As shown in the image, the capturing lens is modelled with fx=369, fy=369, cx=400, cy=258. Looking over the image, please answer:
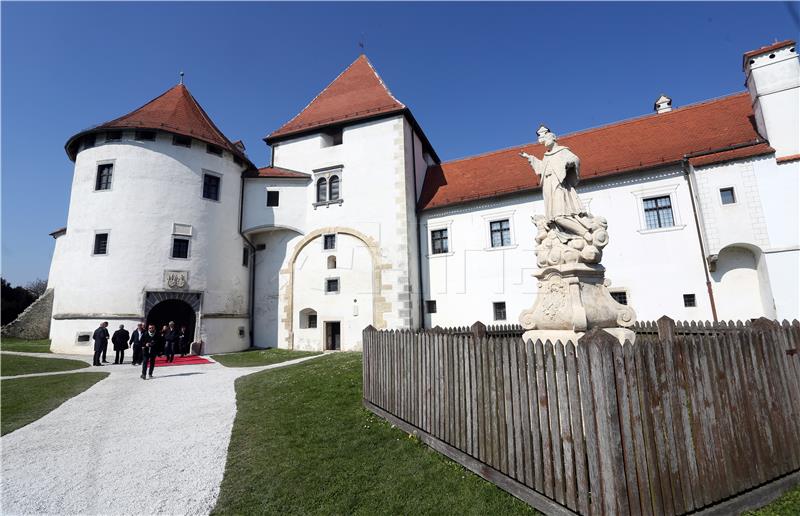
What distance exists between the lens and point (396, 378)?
6.25 meters

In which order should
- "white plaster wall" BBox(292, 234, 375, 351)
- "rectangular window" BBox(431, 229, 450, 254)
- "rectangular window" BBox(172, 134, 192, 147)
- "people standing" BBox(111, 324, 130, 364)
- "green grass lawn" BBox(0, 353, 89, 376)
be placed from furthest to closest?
"rectangular window" BBox(431, 229, 450, 254) → "rectangular window" BBox(172, 134, 192, 147) → "white plaster wall" BBox(292, 234, 375, 351) → "people standing" BBox(111, 324, 130, 364) → "green grass lawn" BBox(0, 353, 89, 376)

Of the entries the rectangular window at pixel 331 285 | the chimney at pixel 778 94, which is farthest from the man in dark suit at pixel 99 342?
the chimney at pixel 778 94

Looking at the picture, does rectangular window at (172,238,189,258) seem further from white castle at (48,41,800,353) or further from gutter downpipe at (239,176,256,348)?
gutter downpipe at (239,176,256,348)

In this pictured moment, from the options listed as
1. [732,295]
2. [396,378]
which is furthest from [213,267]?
[732,295]

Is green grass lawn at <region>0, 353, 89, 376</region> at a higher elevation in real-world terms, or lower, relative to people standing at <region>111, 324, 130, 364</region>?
lower

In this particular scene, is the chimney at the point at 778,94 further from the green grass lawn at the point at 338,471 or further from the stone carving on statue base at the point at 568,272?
the green grass lawn at the point at 338,471

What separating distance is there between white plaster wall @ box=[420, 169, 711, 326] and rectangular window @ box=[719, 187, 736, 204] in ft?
3.58

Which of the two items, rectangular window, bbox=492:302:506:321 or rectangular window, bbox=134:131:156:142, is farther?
rectangular window, bbox=134:131:156:142

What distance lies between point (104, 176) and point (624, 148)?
25.1 m

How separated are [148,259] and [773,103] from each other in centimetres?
2643

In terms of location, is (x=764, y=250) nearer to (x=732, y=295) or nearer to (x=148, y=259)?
(x=732, y=295)

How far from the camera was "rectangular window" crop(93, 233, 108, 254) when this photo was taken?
1747cm

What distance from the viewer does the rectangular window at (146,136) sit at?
18.5m

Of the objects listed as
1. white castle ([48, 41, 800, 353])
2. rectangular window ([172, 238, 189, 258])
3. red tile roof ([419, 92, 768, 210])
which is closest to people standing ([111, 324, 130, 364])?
white castle ([48, 41, 800, 353])
